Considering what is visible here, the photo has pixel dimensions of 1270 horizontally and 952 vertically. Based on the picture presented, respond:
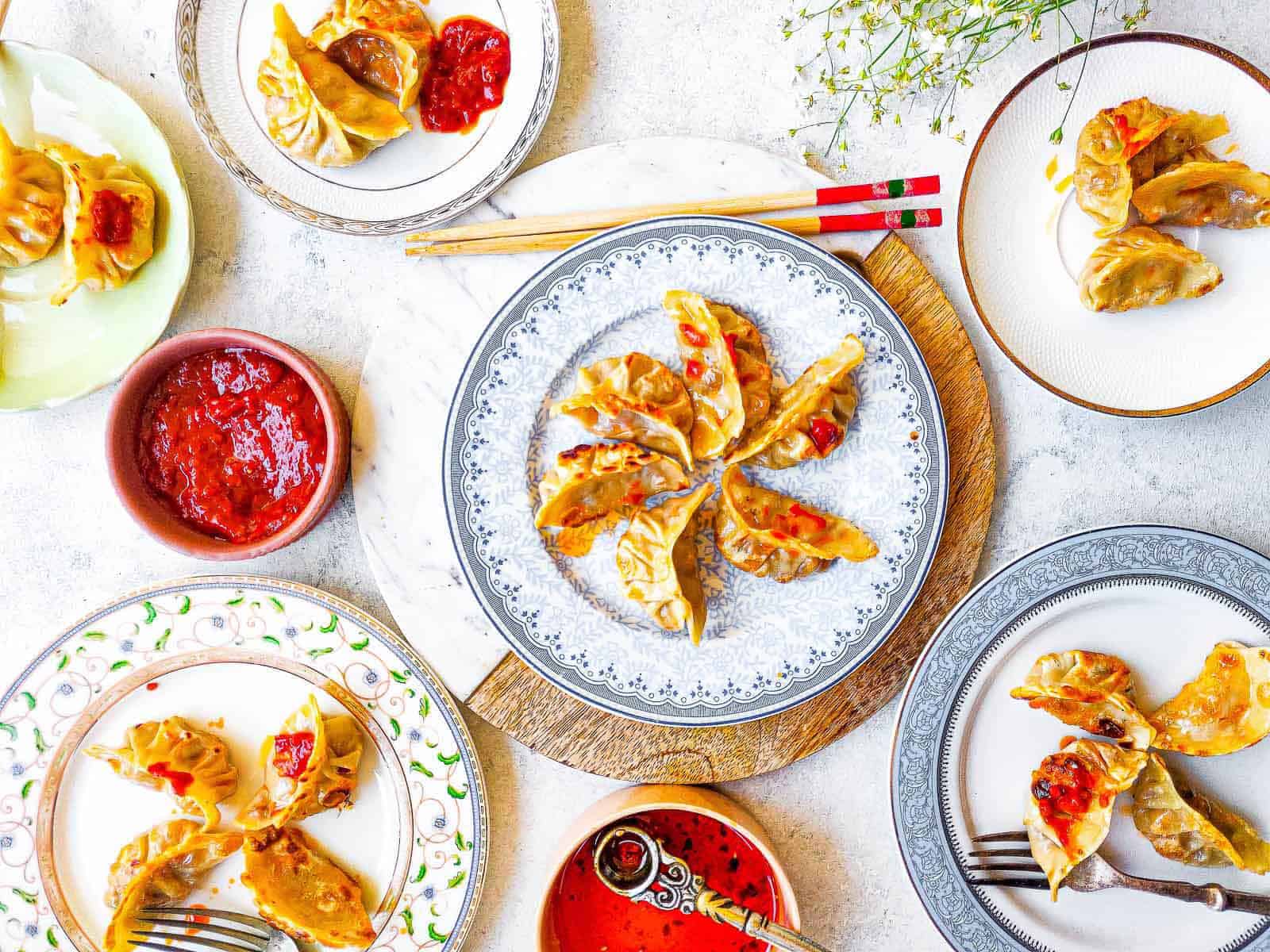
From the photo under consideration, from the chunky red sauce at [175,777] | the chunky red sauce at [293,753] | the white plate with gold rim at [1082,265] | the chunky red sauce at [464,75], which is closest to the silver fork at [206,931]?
the chunky red sauce at [175,777]

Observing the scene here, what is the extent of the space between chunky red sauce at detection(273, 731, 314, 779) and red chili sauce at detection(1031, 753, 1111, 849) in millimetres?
2236

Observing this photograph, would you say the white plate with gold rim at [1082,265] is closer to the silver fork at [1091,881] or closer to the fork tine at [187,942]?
the silver fork at [1091,881]

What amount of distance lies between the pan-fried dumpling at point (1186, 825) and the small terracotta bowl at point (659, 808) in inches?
43.9

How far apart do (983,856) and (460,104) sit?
287cm

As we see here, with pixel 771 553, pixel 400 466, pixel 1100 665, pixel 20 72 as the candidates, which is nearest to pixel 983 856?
pixel 1100 665

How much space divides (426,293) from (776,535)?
1347 mm

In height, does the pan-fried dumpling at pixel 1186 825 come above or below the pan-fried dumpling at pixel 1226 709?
below

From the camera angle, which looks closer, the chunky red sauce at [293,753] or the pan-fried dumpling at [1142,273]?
the pan-fried dumpling at [1142,273]

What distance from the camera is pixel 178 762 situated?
2963 mm

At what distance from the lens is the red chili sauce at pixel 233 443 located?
2.94m

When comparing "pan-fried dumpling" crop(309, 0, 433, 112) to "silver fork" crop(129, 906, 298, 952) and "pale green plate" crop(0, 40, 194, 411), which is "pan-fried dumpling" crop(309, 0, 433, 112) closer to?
"pale green plate" crop(0, 40, 194, 411)

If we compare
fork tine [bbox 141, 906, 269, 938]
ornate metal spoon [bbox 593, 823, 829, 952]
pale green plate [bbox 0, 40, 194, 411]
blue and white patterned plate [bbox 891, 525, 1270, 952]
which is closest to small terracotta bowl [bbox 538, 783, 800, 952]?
ornate metal spoon [bbox 593, 823, 829, 952]

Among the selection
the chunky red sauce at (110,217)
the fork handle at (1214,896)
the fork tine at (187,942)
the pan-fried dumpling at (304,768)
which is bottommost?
the fork tine at (187,942)

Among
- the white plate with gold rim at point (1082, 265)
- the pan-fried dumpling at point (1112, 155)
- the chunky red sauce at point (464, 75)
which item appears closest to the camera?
the pan-fried dumpling at point (1112, 155)
